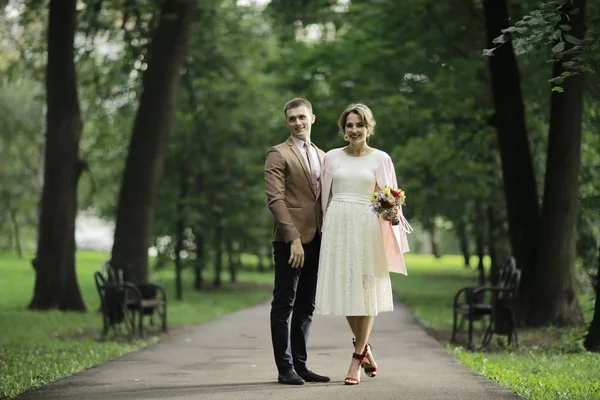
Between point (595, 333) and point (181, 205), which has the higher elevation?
point (181, 205)

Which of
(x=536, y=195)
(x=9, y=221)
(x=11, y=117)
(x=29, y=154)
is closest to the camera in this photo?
(x=536, y=195)

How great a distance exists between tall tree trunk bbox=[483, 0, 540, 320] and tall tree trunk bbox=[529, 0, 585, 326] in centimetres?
→ 40

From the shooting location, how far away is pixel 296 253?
7398mm

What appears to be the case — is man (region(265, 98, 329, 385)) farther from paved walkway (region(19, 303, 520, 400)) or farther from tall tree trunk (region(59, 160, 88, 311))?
tall tree trunk (region(59, 160, 88, 311))

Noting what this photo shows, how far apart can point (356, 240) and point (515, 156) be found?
7.89 meters

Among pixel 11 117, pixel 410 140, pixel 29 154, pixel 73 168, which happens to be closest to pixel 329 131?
pixel 410 140

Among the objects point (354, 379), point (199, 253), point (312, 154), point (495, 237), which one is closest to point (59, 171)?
point (199, 253)

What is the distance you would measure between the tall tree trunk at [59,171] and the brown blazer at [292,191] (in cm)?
1211

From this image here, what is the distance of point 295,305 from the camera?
26.0 feet

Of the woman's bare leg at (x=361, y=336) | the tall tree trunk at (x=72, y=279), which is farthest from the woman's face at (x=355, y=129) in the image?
the tall tree trunk at (x=72, y=279)

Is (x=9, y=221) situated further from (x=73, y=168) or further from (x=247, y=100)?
(x=73, y=168)

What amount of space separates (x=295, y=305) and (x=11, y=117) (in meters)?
43.4

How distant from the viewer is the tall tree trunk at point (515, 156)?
47.6 ft

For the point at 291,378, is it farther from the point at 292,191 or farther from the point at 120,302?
the point at 120,302
